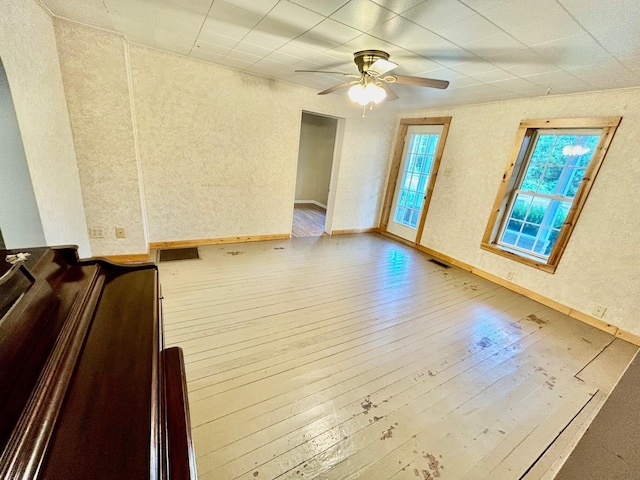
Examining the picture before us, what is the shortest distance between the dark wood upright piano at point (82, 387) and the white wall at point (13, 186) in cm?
107

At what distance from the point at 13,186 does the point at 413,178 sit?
195 inches

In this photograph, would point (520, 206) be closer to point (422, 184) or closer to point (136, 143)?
point (422, 184)

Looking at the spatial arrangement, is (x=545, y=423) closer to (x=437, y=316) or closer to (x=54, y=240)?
(x=437, y=316)

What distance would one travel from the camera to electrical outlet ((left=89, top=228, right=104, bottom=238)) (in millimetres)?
2928

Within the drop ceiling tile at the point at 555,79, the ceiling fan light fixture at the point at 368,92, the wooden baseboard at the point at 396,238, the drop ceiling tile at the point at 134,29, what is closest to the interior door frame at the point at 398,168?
the wooden baseboard at the point at 396,238

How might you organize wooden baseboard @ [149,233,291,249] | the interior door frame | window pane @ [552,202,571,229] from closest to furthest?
window pane @ [552,202,571,229]
wooden baseboard @ [149,233,291,249]
the interior door frame

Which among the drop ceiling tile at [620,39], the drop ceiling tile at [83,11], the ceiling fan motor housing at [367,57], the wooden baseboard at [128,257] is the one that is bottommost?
the wooden baseboard at [128,257]

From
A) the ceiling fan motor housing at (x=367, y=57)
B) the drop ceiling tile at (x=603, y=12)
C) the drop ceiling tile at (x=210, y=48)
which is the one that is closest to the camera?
the drop ceiling tile at (x=603, y=12)

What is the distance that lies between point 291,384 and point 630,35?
3.06 metres

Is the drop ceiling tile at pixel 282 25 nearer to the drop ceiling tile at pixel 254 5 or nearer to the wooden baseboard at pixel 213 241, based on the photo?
the drop ceiling tile at pixel 254 5

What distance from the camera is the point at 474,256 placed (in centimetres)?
394

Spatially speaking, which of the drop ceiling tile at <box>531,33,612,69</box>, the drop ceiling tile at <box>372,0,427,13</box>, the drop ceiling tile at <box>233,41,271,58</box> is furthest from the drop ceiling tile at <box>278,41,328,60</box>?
the drop ceiling tile at <box>531,33,612,69</box>

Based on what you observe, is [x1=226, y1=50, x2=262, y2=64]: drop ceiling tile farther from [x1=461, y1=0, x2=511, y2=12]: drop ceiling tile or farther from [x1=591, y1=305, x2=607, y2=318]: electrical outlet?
[x1=591, y1=305, x2=607, y2=318]: electrical outlet

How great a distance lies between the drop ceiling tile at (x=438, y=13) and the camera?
150cm
